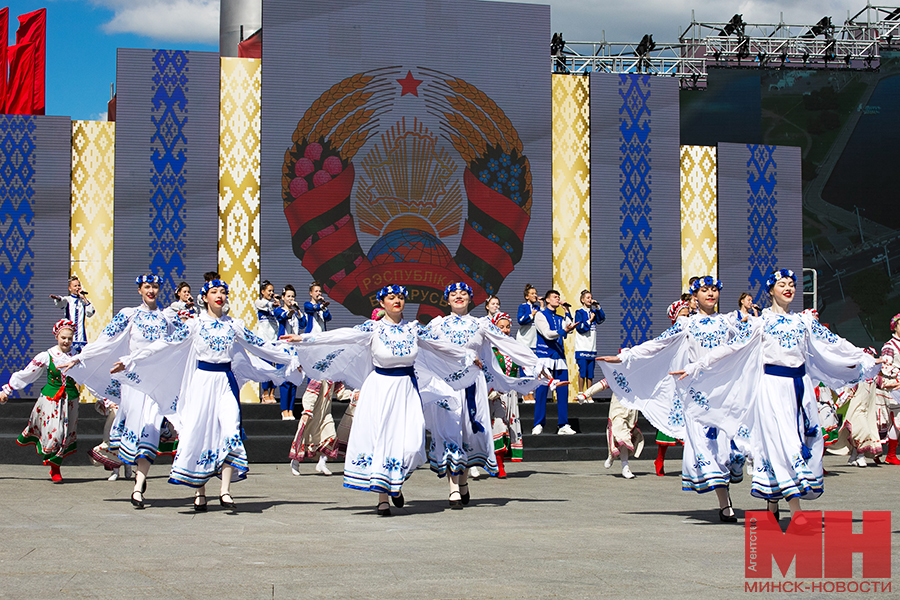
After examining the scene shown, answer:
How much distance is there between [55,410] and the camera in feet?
30.1

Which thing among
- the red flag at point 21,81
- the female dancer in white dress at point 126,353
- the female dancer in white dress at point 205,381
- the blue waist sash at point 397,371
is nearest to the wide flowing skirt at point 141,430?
the female dancer in white dress at point 126,353

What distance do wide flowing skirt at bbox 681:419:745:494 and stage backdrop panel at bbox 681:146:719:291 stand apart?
27.6 ft

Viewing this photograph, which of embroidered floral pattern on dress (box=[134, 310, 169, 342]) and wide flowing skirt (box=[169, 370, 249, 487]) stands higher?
embroidered floral pattern on dress (box=[134, 310, 169, 342])

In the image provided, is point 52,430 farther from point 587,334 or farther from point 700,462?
point 587,334

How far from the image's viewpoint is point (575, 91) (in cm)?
1468

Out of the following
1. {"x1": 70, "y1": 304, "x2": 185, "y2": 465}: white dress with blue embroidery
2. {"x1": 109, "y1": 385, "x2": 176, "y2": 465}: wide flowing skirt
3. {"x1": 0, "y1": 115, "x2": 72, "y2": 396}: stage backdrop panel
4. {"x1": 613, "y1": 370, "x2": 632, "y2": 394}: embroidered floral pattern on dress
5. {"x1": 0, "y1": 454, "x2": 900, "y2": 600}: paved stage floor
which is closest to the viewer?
{"x1": 0, "y1": 454, "x2": 900, "y2": 600}: paved stage floor

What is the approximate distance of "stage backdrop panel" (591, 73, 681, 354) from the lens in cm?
1438

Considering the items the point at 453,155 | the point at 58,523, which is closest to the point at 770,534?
the point at 58,523

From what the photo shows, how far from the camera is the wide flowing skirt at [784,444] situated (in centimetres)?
597

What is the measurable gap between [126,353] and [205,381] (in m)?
1.32

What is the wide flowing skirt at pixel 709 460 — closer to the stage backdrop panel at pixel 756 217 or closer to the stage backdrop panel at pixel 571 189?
the stage backdrop panel at pixel 571 189

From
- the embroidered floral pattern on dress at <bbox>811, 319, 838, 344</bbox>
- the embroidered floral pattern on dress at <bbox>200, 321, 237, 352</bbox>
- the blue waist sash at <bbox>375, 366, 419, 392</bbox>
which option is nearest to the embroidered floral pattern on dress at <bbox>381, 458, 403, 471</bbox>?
the blue waist sash at <bbox>375, 366, 419, 392</bbox>

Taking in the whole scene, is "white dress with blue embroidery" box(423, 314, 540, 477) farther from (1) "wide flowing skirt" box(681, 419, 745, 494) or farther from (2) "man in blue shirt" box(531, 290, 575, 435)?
(2) "man in blue shirt" box(531, 290, 575, 435)

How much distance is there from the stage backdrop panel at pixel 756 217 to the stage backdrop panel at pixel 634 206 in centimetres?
85
